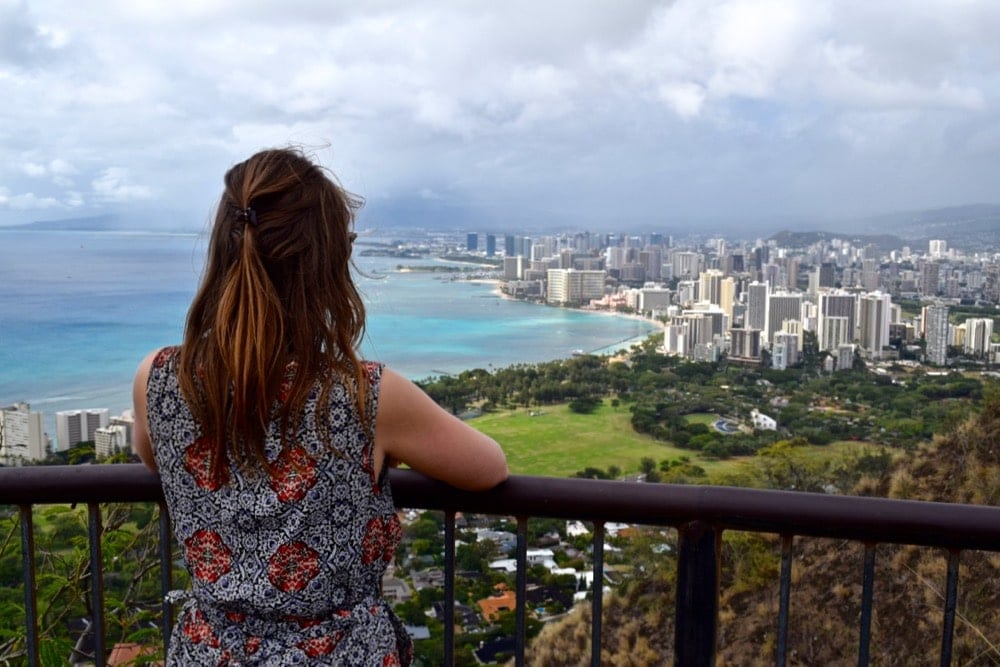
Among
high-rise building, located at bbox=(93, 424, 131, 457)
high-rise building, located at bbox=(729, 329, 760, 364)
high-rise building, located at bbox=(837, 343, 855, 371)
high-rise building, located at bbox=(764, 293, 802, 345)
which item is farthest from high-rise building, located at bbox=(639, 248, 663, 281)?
high-rise building, located at bbox=(93, 424, 131, 457)

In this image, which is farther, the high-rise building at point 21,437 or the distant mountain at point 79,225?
the distant mountain at point 79,225

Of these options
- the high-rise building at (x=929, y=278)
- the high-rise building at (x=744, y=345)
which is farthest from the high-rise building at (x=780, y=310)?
the high-rise building at (x=929, y=278)

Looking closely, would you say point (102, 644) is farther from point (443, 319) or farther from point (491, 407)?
point (443, 319)

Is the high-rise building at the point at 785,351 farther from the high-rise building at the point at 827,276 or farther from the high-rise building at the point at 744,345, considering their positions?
the high-rise building at the point at 827,276

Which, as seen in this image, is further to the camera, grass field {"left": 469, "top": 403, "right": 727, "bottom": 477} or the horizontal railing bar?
grass field {"left": 469, "top": 403, "right": 727, "bottom": 477}

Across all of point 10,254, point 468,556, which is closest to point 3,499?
point 468,556

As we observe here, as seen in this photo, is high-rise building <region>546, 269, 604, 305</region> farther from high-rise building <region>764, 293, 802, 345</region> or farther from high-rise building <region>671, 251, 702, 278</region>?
high-rise building <region>764, 293, 802, 345</region>

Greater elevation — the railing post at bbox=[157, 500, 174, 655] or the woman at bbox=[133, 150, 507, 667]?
the woman at bbox=[133, 150, 507, 667]

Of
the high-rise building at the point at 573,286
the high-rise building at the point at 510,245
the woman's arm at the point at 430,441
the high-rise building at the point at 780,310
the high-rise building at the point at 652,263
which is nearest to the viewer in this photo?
the woman's arm at the point at 430,441
